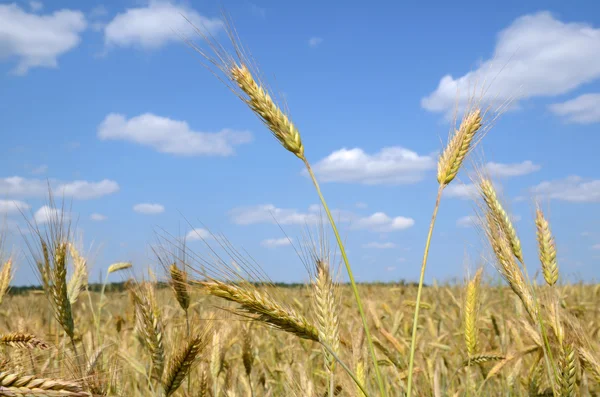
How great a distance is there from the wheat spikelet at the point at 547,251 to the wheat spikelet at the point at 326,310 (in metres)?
1.12

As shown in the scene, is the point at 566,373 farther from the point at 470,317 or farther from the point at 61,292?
the point at 61,292

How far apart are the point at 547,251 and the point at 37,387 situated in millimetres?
2242

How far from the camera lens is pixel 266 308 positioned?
5.85 feet

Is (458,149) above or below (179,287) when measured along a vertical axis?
above

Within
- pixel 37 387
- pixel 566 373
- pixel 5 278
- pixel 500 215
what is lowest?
pixel 566 373

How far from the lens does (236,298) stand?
1789mm

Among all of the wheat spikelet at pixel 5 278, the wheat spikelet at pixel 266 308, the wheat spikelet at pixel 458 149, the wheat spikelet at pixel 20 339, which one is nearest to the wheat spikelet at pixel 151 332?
the wheat spikelet at pixel 20 339

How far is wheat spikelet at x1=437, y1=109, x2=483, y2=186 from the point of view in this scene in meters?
2.09

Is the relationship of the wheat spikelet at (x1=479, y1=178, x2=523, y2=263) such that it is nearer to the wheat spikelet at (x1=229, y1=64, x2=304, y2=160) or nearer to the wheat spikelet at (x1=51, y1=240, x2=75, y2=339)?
the wheat spikelet at (x1=229, y1=64, x2=304, y2=160)

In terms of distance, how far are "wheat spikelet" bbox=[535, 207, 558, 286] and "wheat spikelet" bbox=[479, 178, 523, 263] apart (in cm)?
15

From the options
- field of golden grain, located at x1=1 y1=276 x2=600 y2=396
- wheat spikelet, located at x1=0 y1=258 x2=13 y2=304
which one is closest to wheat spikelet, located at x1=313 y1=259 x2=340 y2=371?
field of golden grain, located at x1=1 y1=276 x2=600 y2=396

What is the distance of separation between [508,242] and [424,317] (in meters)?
4.28

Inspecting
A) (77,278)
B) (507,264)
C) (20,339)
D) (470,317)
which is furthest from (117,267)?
(507,264)

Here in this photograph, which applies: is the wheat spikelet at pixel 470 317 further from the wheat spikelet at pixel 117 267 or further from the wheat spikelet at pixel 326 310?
the wheat spikelet at pixel 117 267
